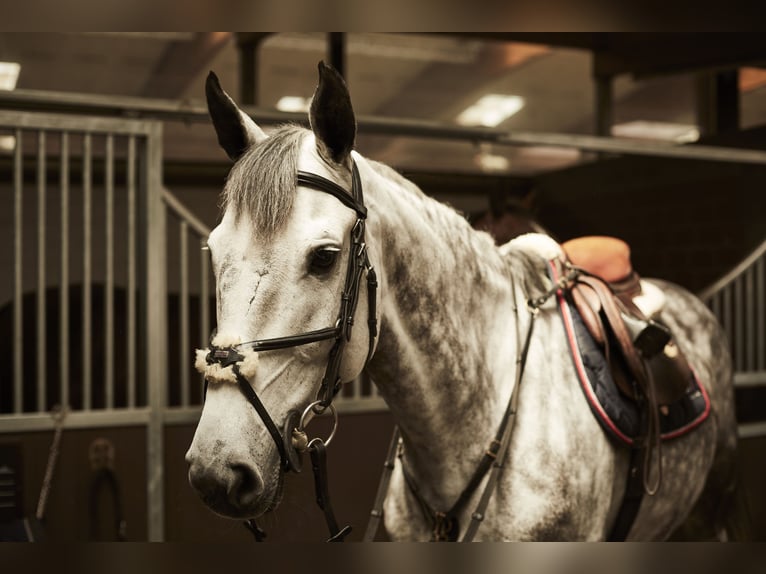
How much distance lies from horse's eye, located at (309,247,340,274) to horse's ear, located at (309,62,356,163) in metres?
0.13

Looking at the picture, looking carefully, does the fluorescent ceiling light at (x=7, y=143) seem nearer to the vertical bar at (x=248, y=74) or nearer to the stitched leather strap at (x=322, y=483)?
the vertical bar at (x=248, y=74)

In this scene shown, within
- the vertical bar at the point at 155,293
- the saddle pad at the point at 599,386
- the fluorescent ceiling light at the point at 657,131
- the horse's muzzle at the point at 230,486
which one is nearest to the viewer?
the horse's muzzle at the point at 230,486

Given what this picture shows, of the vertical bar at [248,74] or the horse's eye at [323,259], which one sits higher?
the vertical bar at [248,74]

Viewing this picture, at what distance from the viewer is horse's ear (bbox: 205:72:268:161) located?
854 mm

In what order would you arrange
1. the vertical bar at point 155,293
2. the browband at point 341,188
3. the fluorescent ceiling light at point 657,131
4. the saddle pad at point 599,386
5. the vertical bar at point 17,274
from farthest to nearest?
1. the fluorescent ceiling light at point 657,131
2. the vertical bar at point 155,293
3. the vertical bar at point 17,274
4. the saddle pad at point 599,386
5. the browband at point 341,188

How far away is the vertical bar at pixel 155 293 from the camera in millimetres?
1523

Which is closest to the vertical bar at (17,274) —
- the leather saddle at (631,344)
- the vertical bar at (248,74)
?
the vertical bar at (248,74)

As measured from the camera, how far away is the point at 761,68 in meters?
1.53

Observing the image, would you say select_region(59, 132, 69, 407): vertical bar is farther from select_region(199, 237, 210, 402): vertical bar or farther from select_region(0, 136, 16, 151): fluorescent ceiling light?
select_region(199, 237, 210, 402): vertical bar

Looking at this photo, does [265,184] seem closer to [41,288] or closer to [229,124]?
[229,124]

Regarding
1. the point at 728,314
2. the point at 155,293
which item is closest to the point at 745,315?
the point at 728,314

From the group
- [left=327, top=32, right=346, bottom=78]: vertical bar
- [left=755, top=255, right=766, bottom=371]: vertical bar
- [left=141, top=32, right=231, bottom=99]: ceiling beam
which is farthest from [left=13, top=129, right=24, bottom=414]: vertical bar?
[left=755, top=255, right=766, bottom=371]: vertical bar

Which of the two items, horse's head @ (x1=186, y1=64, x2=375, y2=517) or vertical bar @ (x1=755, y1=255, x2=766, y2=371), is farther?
vertical bar @ (x1=755, y1=255, x2=766, y2=371)

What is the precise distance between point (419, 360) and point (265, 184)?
38 cm
